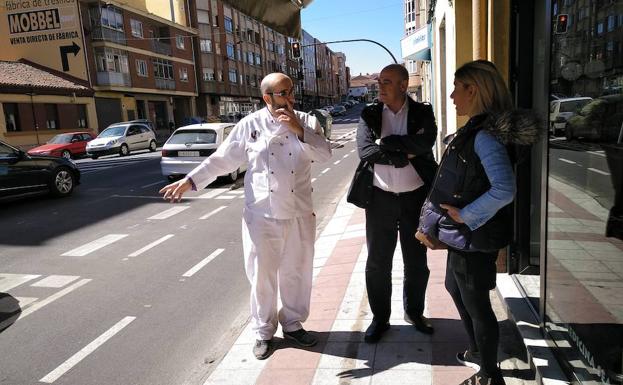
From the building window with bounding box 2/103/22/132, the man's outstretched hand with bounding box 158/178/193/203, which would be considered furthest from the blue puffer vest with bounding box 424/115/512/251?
the building window with bounding box 2/103/22/132

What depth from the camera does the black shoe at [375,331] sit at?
350cm

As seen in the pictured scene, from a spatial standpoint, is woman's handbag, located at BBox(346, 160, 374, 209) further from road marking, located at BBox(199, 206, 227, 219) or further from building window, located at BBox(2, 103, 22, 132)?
building window, located at BBox(2, 103, 22, 132)

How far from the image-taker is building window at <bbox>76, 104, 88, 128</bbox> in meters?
34.5

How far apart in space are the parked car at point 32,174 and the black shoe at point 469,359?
9.94 metres

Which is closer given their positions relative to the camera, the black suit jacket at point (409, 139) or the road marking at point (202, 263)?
the black suit jacket at point (409, 139)

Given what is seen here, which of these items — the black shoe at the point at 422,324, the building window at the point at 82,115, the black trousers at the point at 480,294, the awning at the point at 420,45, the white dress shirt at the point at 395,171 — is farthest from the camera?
the building window at the point at 82,115

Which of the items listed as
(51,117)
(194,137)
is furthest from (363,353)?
(51,117)

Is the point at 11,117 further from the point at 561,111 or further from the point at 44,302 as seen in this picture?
the point at 561,111

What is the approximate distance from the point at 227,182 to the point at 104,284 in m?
7.78

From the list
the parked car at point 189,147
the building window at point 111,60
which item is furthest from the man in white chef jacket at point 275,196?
the building window at point 111,60

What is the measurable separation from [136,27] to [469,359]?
43395mm

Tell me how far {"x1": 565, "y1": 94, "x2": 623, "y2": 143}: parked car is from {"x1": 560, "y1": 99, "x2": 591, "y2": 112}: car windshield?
25mm

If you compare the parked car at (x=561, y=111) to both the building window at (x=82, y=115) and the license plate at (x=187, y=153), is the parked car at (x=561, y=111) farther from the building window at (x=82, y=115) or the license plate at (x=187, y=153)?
the building window at (x=82, y=115)

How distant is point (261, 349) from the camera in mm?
3514
